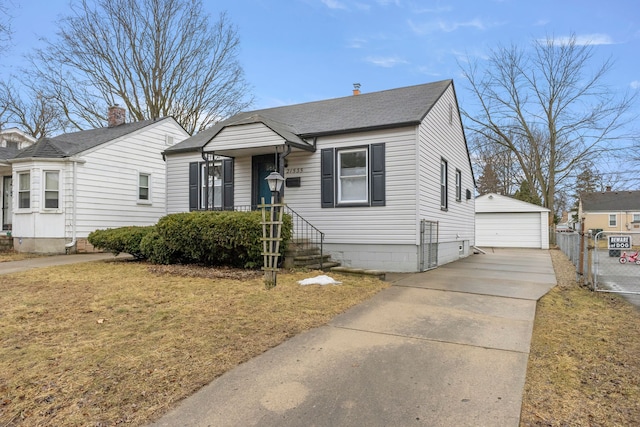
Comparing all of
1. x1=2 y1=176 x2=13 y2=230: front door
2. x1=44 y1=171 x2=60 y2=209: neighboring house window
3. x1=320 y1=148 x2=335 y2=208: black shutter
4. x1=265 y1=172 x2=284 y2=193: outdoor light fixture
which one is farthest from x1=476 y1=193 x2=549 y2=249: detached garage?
x1=2 y1=176 x2=13 y2=230: front door

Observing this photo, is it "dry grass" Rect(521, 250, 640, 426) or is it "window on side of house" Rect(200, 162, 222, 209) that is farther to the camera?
"window on side of house" Rect(200, 162, 222, 209)

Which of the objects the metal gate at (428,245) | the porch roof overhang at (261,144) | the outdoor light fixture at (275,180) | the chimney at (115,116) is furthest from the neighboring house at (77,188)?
the metal gate at (428,245)

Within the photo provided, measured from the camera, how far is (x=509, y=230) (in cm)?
2158

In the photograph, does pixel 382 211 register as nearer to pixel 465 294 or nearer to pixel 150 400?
pixel 465 294

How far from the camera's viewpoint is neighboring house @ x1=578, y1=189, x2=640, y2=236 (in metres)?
39.0

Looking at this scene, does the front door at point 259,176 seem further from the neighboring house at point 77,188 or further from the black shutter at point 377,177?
the neighboring house at point 77,188

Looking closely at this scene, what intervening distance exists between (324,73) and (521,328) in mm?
13944

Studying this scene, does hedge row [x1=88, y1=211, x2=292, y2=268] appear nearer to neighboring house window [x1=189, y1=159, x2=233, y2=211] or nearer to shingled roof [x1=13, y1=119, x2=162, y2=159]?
neighboring house window [x1=189, y1=159, x2=233, y2=211]

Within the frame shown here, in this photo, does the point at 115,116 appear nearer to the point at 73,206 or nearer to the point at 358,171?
the point at 73,206

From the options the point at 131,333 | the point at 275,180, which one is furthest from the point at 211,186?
the point at 131,333

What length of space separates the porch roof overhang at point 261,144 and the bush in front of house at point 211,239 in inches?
74.1

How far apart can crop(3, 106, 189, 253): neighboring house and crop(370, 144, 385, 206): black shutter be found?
9.77 meters

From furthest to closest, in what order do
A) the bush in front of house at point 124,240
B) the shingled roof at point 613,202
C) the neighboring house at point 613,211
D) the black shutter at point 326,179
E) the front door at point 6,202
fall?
the shingled roof at point 613,202, the neighboring house at point 613,211, the front door at point 6,202, the bush in front of house at point 124,240, the black shutter at point 326,179

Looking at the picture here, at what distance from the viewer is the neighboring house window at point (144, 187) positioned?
14.8m
